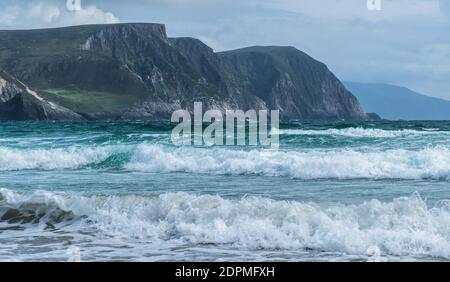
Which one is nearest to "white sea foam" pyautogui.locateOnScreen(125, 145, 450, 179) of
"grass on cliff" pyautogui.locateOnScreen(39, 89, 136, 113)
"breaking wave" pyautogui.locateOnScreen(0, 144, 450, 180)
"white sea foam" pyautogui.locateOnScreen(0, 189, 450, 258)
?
"breaking wave" pyautogui.locateOnScreen(0, 144, 450, 180)

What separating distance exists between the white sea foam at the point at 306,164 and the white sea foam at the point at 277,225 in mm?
7486

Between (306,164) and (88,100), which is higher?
(88,100)

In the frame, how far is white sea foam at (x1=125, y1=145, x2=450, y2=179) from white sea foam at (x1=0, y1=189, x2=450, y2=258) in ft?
24.6

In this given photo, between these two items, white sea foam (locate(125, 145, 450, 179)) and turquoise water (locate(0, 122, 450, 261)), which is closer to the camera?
turquoise water (locate(0, 122, 450, 261))

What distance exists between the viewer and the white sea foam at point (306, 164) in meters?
20.2

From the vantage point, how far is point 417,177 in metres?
19.5

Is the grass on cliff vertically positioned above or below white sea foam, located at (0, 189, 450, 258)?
above

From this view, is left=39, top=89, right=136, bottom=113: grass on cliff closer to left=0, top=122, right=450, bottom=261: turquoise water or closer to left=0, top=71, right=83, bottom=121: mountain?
left=0, top=71, right=83, bottom=121: mountain

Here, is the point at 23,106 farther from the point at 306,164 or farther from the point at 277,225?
the point at 277,225

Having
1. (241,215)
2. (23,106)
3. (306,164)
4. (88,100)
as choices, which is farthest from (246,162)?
(88,100)

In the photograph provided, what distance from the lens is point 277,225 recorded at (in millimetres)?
10914

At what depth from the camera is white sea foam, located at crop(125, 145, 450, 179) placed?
2016cm

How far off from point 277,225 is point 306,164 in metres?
10.6

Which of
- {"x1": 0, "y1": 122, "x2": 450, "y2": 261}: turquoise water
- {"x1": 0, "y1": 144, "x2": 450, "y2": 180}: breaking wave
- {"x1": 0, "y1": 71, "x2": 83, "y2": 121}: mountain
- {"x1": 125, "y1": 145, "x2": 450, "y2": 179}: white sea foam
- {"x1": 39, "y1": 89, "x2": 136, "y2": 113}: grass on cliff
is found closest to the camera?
{"x1": 0, "y1": 122, "x2": 450, "y2": 261}: turquoise water
